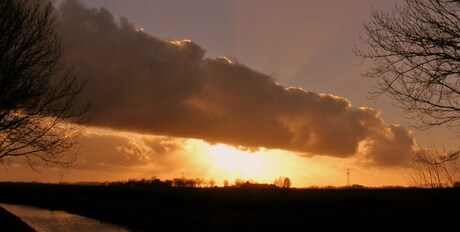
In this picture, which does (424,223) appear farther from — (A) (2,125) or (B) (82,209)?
(B) (82,209)

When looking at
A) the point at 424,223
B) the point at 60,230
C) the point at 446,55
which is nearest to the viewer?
the point at 446,55

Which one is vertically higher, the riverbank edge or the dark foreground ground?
the dark foreground ground

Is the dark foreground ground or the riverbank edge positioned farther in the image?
the dark foreground ground

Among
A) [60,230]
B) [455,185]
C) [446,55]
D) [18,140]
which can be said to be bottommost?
[60,230]

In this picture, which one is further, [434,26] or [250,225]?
[250,225]

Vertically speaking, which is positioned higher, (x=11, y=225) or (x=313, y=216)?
(x=313, y=216)

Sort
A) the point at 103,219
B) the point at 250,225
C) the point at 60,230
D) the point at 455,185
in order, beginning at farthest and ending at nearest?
the point at 103,219 < the point at 60,230 < the point at 250,225 < the point at 455,185

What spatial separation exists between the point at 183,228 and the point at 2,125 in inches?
806

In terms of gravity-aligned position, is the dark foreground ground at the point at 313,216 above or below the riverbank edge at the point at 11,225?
above

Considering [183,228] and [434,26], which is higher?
[434,26]

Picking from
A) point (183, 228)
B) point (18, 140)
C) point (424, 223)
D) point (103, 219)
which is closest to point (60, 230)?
point (183, 228)

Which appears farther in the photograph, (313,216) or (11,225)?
(313,216)

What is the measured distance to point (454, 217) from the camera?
23.2 metres

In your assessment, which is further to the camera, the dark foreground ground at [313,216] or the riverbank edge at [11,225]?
the dark foreground ground at [313,216]
